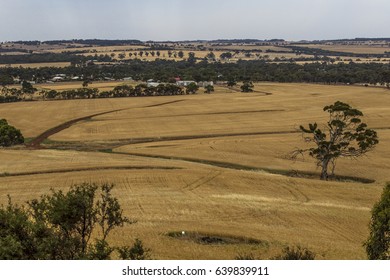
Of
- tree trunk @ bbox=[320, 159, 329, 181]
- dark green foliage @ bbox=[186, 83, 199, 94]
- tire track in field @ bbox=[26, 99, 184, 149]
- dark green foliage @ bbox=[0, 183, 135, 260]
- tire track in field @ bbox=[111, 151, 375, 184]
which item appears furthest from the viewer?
dark green foliage @ bbox=[186, 83, 199, 94]

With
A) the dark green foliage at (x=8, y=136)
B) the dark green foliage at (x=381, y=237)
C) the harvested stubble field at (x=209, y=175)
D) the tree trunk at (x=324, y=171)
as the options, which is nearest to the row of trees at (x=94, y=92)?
the harvested stubble field at (x=209, y=175)

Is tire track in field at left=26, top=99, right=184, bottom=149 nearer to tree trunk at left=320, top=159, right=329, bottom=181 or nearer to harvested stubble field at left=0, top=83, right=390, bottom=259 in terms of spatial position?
harvested stubble field at left=0, top=83, right=390, bottom=259

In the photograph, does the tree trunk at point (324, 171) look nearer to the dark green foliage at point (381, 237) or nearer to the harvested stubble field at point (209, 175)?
the harvested stubble field at point (209, 175)

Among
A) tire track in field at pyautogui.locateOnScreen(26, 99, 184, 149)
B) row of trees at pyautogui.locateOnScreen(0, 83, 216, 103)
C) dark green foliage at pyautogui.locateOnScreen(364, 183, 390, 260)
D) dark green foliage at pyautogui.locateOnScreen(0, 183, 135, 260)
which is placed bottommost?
tire track in field at pyautogui.locateOnScreen(26, 99, 184, 149)

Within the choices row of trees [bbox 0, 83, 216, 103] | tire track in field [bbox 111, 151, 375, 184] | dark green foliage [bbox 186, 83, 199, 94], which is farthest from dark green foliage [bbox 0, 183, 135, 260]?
dark green foliage [bbox 186, 83, 199, 94]

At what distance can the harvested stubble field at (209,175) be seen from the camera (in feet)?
101

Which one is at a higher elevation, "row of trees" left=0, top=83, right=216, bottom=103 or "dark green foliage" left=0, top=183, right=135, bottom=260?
"dark green foliage" left=0, top=183, right=135, bottom=260

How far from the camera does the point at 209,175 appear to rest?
5228 centimetres

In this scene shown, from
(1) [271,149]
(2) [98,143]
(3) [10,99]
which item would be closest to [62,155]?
(2) [98,143]

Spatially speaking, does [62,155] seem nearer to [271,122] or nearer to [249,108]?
[271,122]

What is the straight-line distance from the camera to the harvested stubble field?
30.8 meters

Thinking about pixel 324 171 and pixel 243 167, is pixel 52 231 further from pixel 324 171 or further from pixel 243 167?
pixel 243 167

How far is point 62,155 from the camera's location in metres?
66.7

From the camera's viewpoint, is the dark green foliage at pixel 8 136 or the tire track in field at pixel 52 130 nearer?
the dark green foliage at pixel 8 136
